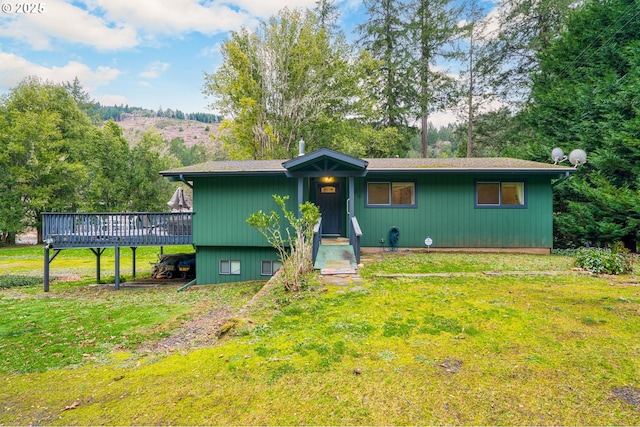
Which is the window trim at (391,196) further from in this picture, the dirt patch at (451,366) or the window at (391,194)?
the dirt patch at (451,366)

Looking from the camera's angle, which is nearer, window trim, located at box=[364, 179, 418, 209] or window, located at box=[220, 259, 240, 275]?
window trim, located at box=[364, 179, 418, 209]

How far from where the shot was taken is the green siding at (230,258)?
10344mm

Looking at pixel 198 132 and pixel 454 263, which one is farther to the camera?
pixel 198 132

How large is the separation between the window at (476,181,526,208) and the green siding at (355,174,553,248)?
162 mm

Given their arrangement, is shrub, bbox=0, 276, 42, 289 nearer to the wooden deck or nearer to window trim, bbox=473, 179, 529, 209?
the wooden deck

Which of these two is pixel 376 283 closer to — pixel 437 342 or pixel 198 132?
pixel 437 342

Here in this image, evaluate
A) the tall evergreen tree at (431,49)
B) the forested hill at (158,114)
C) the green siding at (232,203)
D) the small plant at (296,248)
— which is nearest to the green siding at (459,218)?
the green siding at (232,203)

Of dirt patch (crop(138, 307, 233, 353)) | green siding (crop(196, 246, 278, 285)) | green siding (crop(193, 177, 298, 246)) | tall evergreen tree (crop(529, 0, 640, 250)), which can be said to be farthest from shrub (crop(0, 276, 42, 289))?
tall evergreen tree (crop(529, 0, 640, 250))

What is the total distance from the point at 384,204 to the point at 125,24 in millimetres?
18212

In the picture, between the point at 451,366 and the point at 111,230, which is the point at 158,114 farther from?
the point at 451,366

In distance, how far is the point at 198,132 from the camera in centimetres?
9025

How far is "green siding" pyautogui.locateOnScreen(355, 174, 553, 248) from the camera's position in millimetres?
9718

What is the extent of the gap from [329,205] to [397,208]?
7.55 feet

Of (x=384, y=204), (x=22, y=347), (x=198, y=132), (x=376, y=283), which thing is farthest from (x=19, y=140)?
(x=198, y=132)
